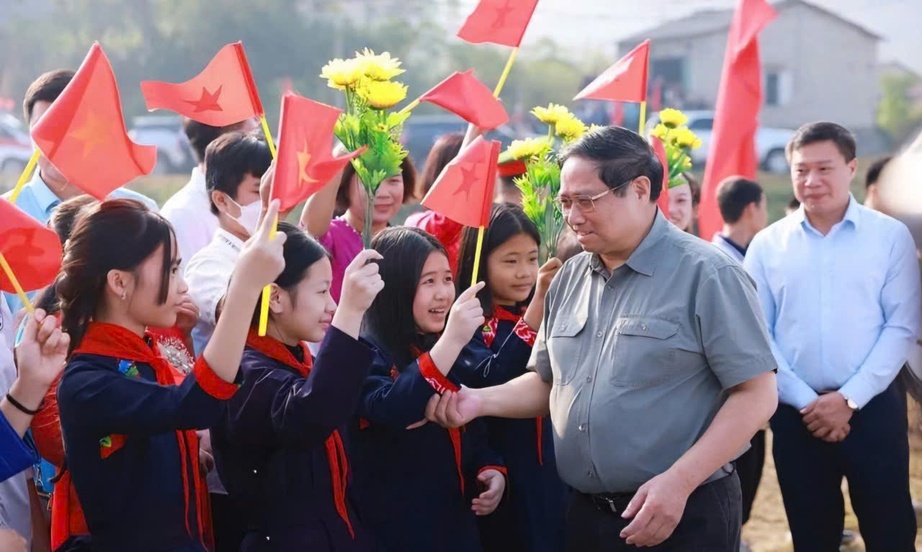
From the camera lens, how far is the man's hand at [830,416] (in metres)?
3.74

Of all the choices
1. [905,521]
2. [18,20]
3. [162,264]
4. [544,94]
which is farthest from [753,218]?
[544,94]

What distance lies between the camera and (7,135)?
73.6ft

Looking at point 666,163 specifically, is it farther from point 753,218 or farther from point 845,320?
point 753,218

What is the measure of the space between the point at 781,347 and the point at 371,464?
66.2 inches

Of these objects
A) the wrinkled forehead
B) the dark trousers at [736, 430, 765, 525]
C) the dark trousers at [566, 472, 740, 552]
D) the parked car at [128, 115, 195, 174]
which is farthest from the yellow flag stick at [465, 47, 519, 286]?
the parked car at [128, 115, 195, 174]

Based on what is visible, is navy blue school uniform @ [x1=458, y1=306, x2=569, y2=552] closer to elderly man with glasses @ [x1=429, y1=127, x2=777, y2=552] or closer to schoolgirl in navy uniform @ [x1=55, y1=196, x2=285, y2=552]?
elderly man with glasses @ [x1=429, y1=127, x2=777, y2=552]

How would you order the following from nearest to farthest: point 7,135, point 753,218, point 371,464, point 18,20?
point 371,464 < point 753,218 < point 7,135 < point 18,20

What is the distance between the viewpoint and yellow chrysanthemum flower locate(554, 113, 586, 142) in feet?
11.1

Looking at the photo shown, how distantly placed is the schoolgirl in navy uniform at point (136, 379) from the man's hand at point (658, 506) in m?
0.94

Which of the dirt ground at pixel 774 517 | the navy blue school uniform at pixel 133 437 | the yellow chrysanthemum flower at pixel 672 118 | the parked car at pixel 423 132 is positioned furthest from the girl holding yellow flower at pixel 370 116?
the parked car at pixel 423 132

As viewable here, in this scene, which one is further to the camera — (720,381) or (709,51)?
(709,51)

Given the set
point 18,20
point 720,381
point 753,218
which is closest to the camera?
point 720,381

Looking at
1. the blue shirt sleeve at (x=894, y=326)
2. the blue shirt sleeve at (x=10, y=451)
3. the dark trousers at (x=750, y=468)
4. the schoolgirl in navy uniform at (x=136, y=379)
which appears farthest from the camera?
the dark trousers at (x=750, y=468)

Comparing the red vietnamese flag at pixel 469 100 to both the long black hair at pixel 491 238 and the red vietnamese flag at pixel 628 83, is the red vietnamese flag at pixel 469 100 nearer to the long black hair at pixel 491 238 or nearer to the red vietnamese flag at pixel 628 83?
the long black hair at pixel 491 238
